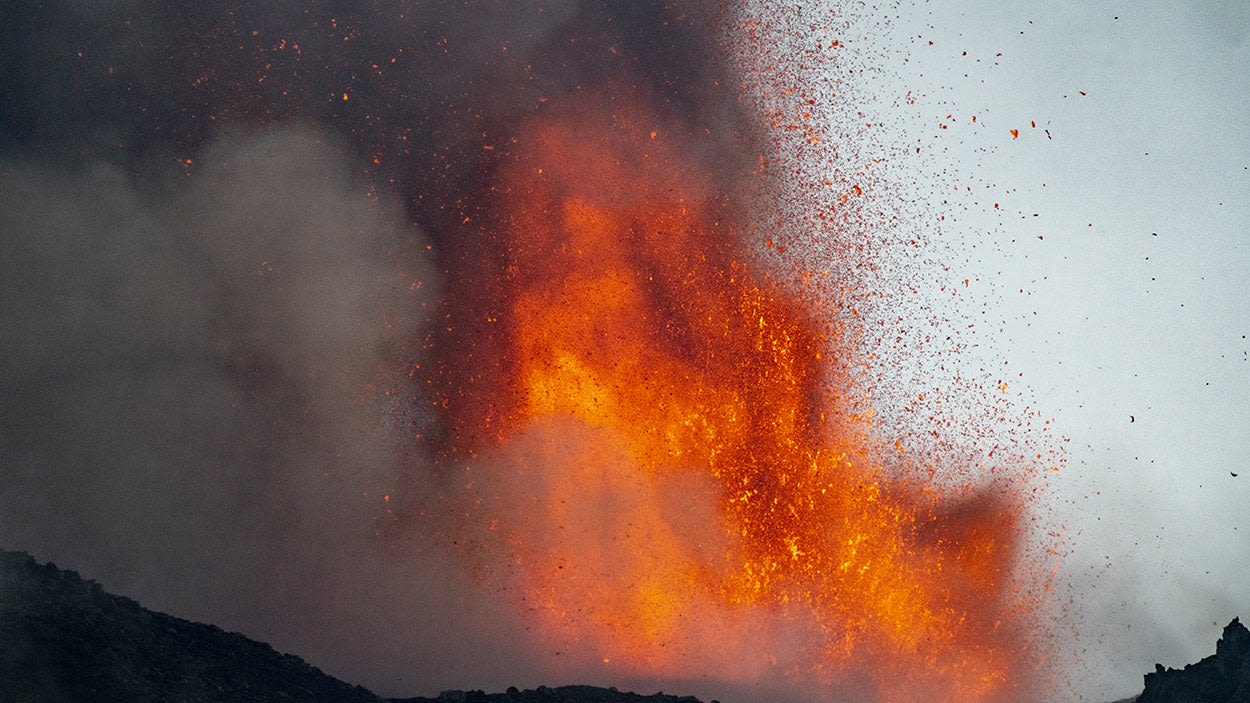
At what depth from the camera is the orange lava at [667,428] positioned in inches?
956

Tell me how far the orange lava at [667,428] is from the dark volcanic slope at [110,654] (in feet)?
24.4

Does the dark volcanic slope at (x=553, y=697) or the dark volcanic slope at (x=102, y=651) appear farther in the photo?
the dark volcanic slope at (x=553, y=697)

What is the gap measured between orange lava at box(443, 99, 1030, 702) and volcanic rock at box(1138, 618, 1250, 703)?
4719 millimetres

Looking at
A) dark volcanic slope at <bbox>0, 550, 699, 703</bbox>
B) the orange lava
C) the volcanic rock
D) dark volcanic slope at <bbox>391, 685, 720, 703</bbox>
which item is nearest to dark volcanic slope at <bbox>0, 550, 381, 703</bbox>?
dark volcanic slope at <bbox>0, 550, 699, 703</bbox>

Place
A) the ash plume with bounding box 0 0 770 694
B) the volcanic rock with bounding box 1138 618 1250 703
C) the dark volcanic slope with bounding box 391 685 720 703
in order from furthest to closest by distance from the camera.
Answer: the volcanic rock with bounding box 1138 618 1250 703 < the ash plume with bounding box 0 0 770 694 < the dark volcanic slope with bounding box 391 685 720 703

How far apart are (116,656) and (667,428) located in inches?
509

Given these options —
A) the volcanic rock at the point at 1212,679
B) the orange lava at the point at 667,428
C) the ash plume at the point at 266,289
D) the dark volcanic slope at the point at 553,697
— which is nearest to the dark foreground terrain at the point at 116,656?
the dark volcanic slope at the point at 553,697

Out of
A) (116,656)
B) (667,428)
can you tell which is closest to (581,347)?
(667,428)

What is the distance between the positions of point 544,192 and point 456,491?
633 cm

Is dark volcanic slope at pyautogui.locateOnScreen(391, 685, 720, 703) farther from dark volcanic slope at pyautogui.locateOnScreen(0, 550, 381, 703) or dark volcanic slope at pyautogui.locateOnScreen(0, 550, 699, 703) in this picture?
dark volcanic slope at pyautogui.locateOnScreen(0, 550, 381, 703)

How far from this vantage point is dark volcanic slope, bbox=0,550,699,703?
46.2 ft

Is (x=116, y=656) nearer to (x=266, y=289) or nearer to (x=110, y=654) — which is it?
(x=110, y=654)

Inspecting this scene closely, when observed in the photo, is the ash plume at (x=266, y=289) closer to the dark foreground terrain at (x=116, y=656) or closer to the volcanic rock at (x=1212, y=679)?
the dark foreground terrain at (x=116, y=656)

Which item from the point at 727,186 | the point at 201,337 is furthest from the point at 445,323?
the point at 727,186
